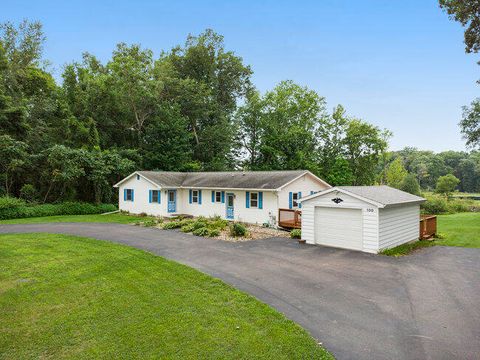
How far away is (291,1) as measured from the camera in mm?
19688

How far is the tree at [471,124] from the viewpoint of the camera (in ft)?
94.0

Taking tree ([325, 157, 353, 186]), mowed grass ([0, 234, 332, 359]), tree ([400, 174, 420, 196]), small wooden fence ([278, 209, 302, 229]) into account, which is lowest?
mowed grass ([0, 234, 332, 359])

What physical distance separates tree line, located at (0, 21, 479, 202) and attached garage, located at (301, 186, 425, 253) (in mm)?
20116

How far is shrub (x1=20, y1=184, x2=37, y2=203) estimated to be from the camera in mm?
26172

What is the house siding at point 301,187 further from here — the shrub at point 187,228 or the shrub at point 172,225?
the shrub at point 172,225

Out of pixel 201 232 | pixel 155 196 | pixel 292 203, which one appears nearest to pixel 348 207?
pixel 292 203

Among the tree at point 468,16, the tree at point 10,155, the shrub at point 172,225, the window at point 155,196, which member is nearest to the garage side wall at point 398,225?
the tree at point 468,16

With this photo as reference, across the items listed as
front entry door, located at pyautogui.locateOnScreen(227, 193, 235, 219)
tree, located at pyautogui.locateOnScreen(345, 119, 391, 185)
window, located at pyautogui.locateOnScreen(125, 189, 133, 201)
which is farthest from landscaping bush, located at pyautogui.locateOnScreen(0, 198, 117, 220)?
tree, located at pyautogui.locateOnScreen(345, 119, 391, 185)

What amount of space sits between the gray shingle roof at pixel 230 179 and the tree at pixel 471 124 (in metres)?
19.4

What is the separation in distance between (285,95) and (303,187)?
22701 mm

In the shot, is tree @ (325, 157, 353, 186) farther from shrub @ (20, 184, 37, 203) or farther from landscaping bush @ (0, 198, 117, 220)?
shrub @ (20, 184, 37, 203)

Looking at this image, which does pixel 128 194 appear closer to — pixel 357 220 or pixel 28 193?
pixel 28 193

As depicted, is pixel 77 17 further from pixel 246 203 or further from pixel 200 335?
pixel 200 335

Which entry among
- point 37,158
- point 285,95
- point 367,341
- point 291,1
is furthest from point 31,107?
point 367,341
